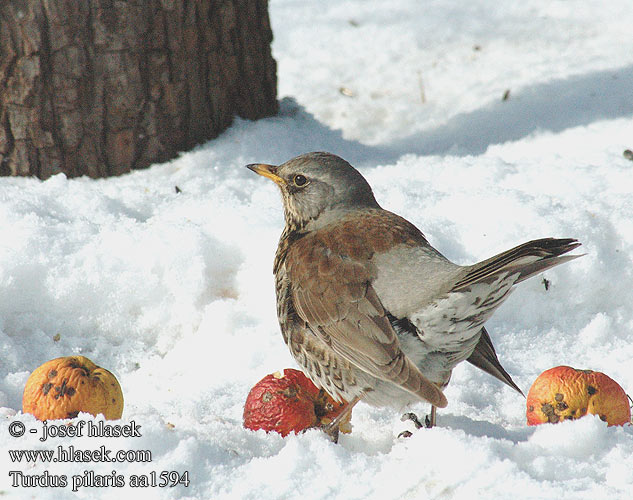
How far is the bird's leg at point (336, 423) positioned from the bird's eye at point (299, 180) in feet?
3.88

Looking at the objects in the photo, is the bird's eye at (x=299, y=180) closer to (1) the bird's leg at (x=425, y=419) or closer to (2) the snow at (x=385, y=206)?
(2) the snow at (x=385, y=206)

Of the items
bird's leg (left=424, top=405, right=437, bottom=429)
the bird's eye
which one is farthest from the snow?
the bird's eye

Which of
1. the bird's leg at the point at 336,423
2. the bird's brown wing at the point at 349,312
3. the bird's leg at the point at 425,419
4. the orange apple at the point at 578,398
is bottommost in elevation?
the bird's leg at the point at 425,419

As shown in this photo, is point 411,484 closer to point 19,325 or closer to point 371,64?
point 19,325

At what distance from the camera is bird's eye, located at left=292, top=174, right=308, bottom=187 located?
163 inches

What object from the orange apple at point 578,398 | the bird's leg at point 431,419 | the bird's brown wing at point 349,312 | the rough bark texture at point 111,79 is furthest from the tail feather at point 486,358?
the rough bark texture at point 111,79

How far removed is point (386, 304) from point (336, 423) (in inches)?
22.5

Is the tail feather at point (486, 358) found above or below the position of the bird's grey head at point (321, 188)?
below

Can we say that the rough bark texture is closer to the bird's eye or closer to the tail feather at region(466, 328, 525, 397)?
the bird's eye

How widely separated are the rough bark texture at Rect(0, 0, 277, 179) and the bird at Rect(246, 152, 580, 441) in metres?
2.21

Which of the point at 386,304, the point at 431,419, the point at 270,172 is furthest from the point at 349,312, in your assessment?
the point at 270,172

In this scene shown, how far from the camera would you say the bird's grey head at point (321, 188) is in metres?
4.07

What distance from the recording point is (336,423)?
3506 mm

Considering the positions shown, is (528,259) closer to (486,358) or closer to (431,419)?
(486,358)
